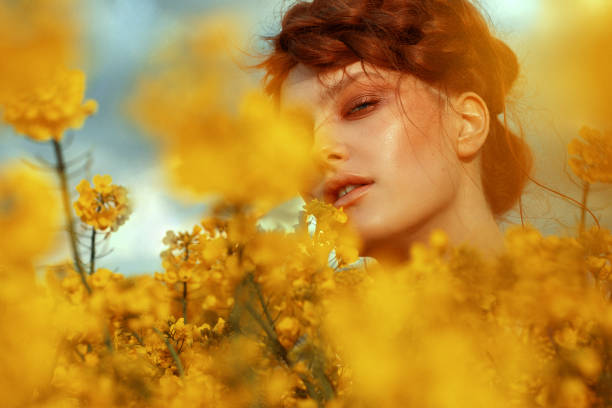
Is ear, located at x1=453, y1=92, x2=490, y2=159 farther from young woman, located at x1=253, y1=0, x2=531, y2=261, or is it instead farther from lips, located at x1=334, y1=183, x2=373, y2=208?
lips, located at x1=334, y1=183, x2=373, y2=208

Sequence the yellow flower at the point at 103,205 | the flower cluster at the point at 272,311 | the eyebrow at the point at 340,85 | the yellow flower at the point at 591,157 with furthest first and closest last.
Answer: the eyebrow at the point at 340,85
the yellow flower at the point at 591,157
the yellow flower at the point at 103,205
the flower cluster at the point at 272,311

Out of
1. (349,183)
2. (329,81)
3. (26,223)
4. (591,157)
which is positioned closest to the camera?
(26,223)

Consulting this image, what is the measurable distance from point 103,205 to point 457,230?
61 centimetres

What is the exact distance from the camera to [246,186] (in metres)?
0.30

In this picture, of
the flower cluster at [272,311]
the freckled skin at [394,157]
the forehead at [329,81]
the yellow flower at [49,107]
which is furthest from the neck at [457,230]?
the yellow flower at [49,107]

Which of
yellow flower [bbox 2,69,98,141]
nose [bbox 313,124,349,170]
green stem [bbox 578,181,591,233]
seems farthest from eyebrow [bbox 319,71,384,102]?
yellow flower [bbox 2,69,98,141]

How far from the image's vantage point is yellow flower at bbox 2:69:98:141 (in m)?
0.32

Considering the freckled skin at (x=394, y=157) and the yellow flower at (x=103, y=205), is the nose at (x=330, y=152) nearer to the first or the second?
the freckled skin at (x=394, y=157)

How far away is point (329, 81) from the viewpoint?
2.96ft

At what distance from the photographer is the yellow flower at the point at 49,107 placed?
0.32m

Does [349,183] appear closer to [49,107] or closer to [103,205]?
[103,205]

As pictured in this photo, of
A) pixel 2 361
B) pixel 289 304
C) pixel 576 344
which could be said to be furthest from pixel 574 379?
pixel 2 361

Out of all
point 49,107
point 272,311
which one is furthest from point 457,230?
point 49,107

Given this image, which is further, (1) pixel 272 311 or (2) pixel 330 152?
(2) pixel 330 152
